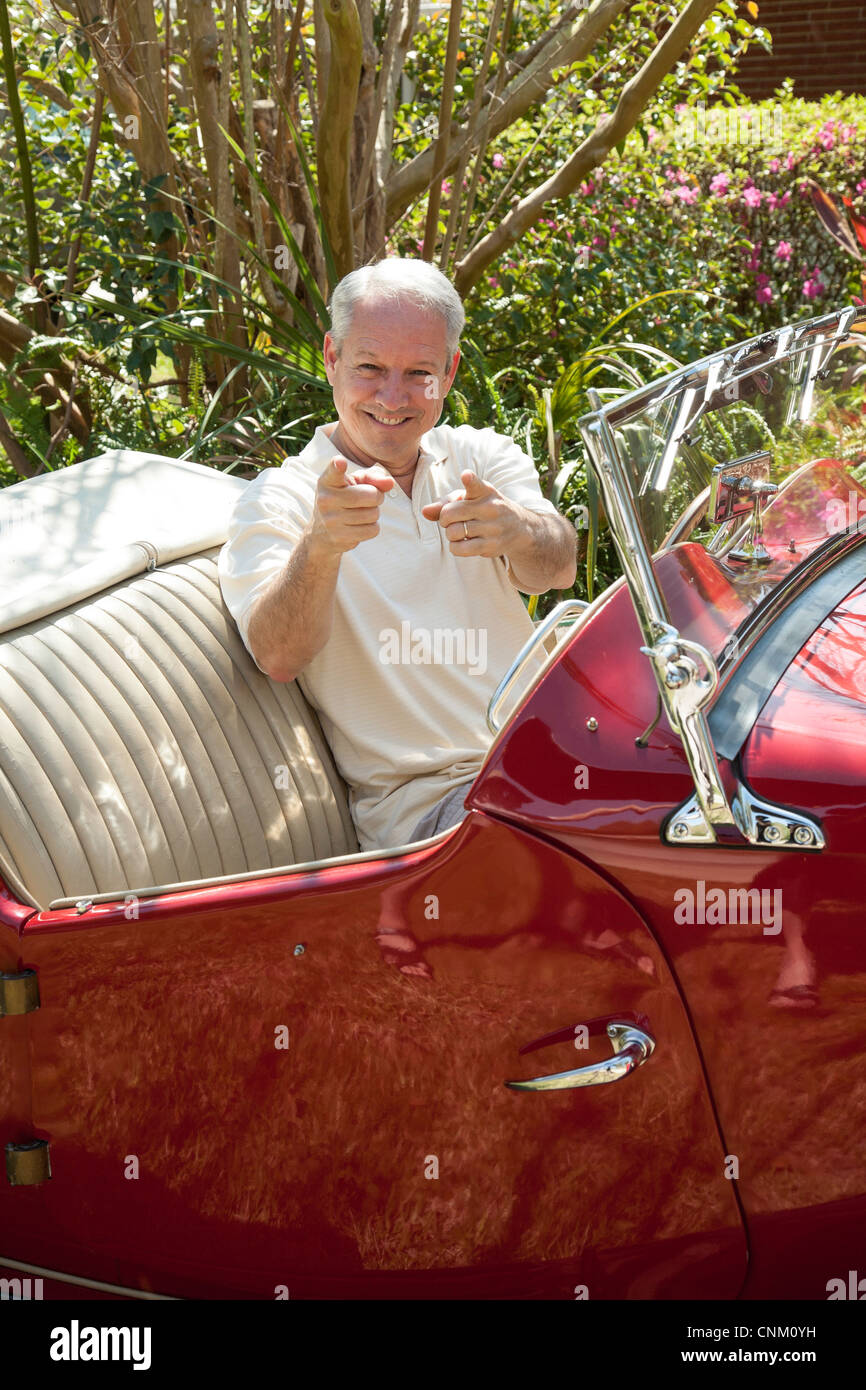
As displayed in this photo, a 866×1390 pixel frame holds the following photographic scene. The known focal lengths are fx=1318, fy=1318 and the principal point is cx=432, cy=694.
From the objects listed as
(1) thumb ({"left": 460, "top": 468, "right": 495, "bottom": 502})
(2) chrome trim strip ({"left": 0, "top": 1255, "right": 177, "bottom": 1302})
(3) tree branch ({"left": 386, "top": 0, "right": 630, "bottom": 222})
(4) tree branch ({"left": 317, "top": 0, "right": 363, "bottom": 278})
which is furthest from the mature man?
(3) tree branch ({"left": 386, "top": 0, "right": 630, "bottom": 222})

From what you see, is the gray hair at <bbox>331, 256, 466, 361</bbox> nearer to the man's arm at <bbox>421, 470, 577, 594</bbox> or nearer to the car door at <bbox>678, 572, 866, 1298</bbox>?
the man's arm at <bbox>421, 470, 577, 594</bbox>

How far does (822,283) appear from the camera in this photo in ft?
23.8

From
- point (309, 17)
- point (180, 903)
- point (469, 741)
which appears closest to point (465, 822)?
point (180, 903)

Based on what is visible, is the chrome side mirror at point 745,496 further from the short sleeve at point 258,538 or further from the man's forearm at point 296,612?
the short sleeve at point 258,538

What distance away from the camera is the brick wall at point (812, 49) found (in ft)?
32.9

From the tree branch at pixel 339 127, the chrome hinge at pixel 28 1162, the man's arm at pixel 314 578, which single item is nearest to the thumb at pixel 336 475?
the man's arm at pixel 314 578

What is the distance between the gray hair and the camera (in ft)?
6.97

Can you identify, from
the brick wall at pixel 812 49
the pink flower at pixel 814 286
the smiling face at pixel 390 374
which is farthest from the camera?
the brick wall at pixel 812 49

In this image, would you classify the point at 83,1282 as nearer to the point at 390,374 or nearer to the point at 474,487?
the point at 474,487

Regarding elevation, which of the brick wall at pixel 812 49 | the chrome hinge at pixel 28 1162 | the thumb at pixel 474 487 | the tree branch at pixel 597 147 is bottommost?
the chrome hinge at pixel 28 1162

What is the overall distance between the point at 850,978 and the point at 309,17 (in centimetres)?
453

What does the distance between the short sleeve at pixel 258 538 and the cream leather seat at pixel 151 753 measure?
0.07m

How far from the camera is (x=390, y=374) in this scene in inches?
83.7
